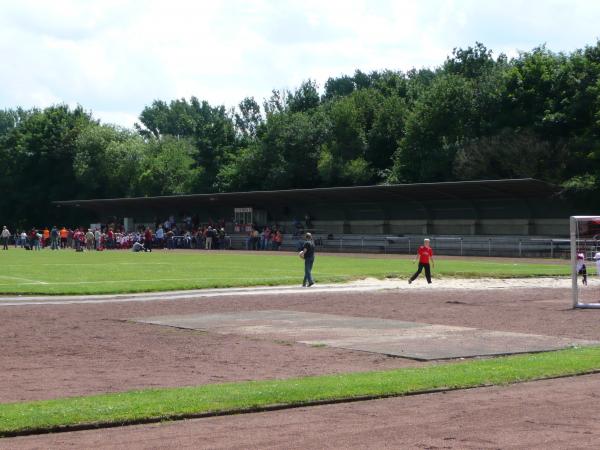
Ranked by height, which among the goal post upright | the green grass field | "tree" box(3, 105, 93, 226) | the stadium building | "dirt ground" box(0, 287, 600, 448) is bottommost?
"dirt ground" box(0, 287, 600, 448)

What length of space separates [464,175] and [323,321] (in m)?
48.0

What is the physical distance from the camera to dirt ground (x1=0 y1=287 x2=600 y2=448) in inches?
359

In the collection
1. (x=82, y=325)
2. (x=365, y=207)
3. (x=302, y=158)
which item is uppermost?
(x=302, y=158)

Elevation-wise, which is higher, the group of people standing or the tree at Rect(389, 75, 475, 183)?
the tree at Rect(389, 75, 475, 183)

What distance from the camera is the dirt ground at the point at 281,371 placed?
9.12 m

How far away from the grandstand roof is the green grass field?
7.42 m

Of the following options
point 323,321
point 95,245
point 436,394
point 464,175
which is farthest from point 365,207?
point 436,394

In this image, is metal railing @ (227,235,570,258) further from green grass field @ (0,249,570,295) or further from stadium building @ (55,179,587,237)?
green grass field @ (0,249,570,295)

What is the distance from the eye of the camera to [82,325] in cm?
2073

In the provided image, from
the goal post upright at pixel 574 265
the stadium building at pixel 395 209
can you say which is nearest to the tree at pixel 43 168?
the stadium building at pixel 395 209

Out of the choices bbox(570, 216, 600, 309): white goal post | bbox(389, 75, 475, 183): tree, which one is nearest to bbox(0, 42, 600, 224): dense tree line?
bbox(389, 75, 475, 183): tree

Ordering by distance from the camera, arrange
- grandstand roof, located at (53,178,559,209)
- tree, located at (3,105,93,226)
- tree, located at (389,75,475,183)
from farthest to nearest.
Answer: tree, located at (3,105,93,226)
tree, located at (389,75,475,183)
grandstand roof, located at (53,178,559,209)

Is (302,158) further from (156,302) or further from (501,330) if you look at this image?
(501,330)

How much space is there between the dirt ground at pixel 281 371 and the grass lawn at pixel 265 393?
0.36m
